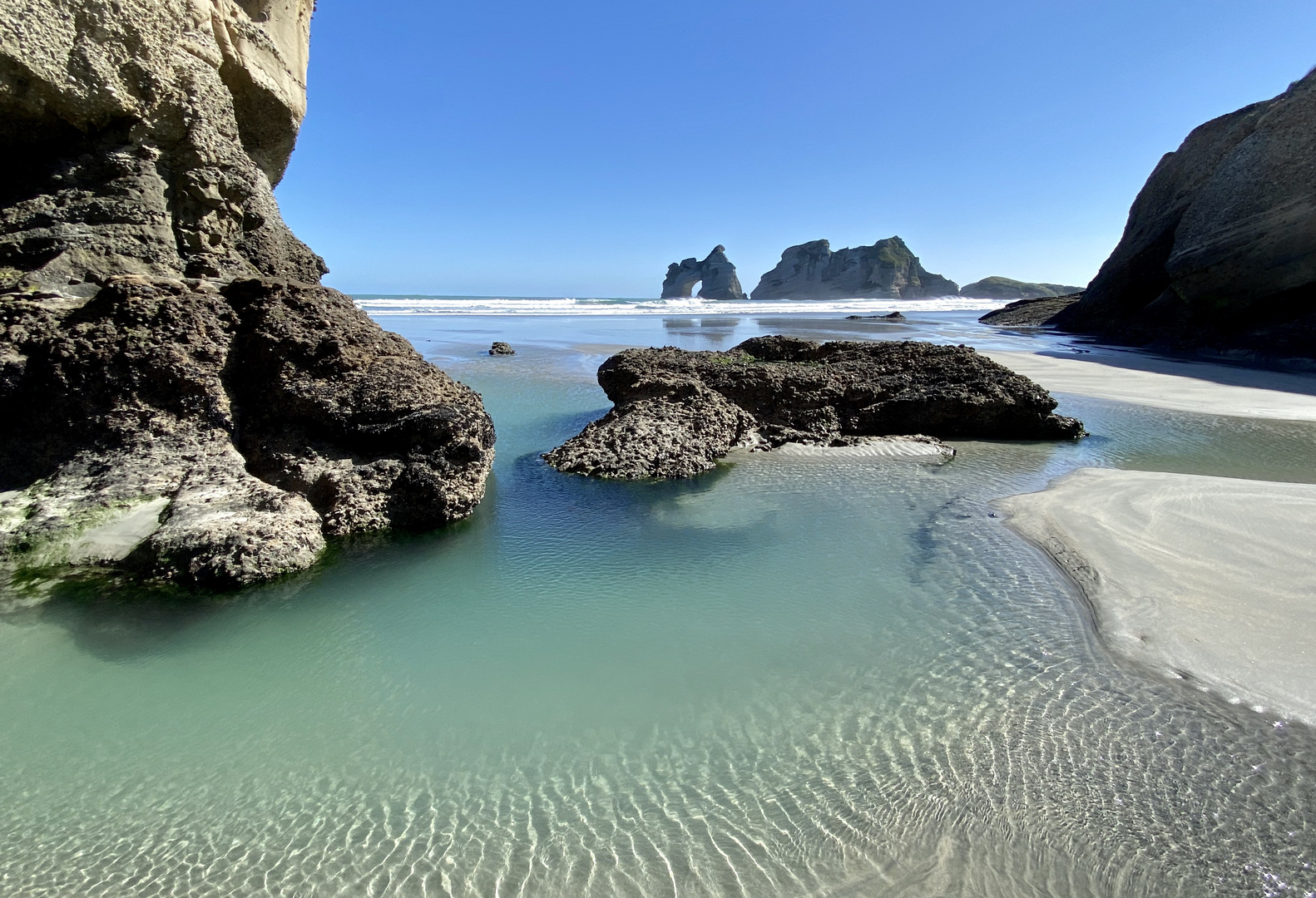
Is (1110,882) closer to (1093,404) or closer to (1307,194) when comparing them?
(1093,404)

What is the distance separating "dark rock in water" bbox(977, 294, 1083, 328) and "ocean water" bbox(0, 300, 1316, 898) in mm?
34041

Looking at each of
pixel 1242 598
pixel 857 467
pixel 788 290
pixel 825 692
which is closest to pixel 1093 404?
pixel 857 467

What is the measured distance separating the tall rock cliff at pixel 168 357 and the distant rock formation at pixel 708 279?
87740mm

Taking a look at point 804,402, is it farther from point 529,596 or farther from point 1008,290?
point 1008,290

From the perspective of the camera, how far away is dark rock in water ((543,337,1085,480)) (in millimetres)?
8555

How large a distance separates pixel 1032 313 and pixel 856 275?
5843 cm

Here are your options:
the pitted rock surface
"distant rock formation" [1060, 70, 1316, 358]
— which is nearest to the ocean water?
the pitted rock surface

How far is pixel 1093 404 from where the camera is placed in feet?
39.4

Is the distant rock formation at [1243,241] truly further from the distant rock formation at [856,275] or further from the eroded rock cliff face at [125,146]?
the distant rock formation at [856,275]

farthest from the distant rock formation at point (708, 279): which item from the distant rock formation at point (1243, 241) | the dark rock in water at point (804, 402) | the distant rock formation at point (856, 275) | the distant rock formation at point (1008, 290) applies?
the dark rock in water at point (804, 402)

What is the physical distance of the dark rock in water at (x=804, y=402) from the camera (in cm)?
855

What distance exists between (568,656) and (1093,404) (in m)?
11.8

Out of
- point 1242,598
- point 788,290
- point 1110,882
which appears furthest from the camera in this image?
point 788,290

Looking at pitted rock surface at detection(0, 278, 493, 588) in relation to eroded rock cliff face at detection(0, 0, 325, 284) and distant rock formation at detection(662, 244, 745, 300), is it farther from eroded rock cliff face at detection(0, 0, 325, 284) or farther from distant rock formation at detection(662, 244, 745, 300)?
distant rock formation at detection(662, 244, 745, 300)
